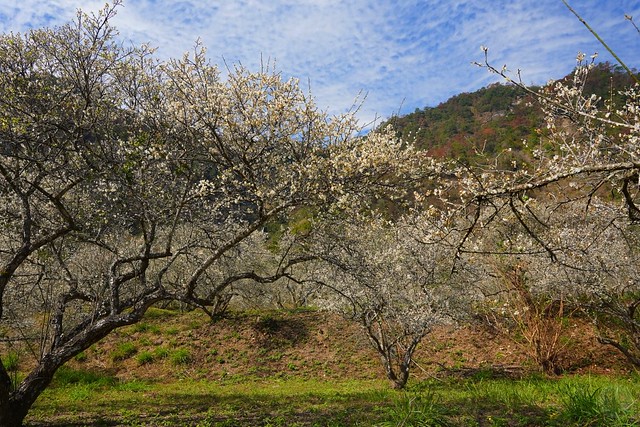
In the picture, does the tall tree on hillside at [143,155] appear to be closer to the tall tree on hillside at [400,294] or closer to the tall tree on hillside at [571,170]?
the tall tree on hillside at [400,294]

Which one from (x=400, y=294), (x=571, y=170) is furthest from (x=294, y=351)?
(x=571, y=170)

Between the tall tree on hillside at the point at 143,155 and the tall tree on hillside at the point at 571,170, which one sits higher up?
the tall tree on hillside at the point at 143,155

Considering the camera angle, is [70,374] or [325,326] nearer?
[70,374]

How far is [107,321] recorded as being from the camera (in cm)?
722

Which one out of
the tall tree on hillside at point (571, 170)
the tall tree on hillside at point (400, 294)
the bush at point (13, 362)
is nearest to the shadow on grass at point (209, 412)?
the bush at point (13, 362)

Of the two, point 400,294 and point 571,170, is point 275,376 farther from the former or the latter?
point 571,170

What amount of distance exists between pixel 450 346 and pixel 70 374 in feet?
48.3

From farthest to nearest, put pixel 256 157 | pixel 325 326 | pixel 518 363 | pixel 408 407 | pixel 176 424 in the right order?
pixel 325 326, pixel 518 363, pixel 256 157, pixel 176 424, pixel 408 407

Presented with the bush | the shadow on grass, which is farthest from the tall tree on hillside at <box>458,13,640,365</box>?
the bush

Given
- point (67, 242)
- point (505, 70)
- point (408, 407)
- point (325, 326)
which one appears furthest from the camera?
point (325, 326)

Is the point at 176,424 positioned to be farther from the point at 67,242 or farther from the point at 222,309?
the point at 222,309

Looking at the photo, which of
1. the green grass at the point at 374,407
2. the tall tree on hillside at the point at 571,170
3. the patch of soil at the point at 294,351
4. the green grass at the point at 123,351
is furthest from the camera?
the green grass at the point at 123,351

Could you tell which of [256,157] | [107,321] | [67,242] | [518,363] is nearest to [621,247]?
[518,363]

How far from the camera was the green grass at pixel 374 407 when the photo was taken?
198 inches
